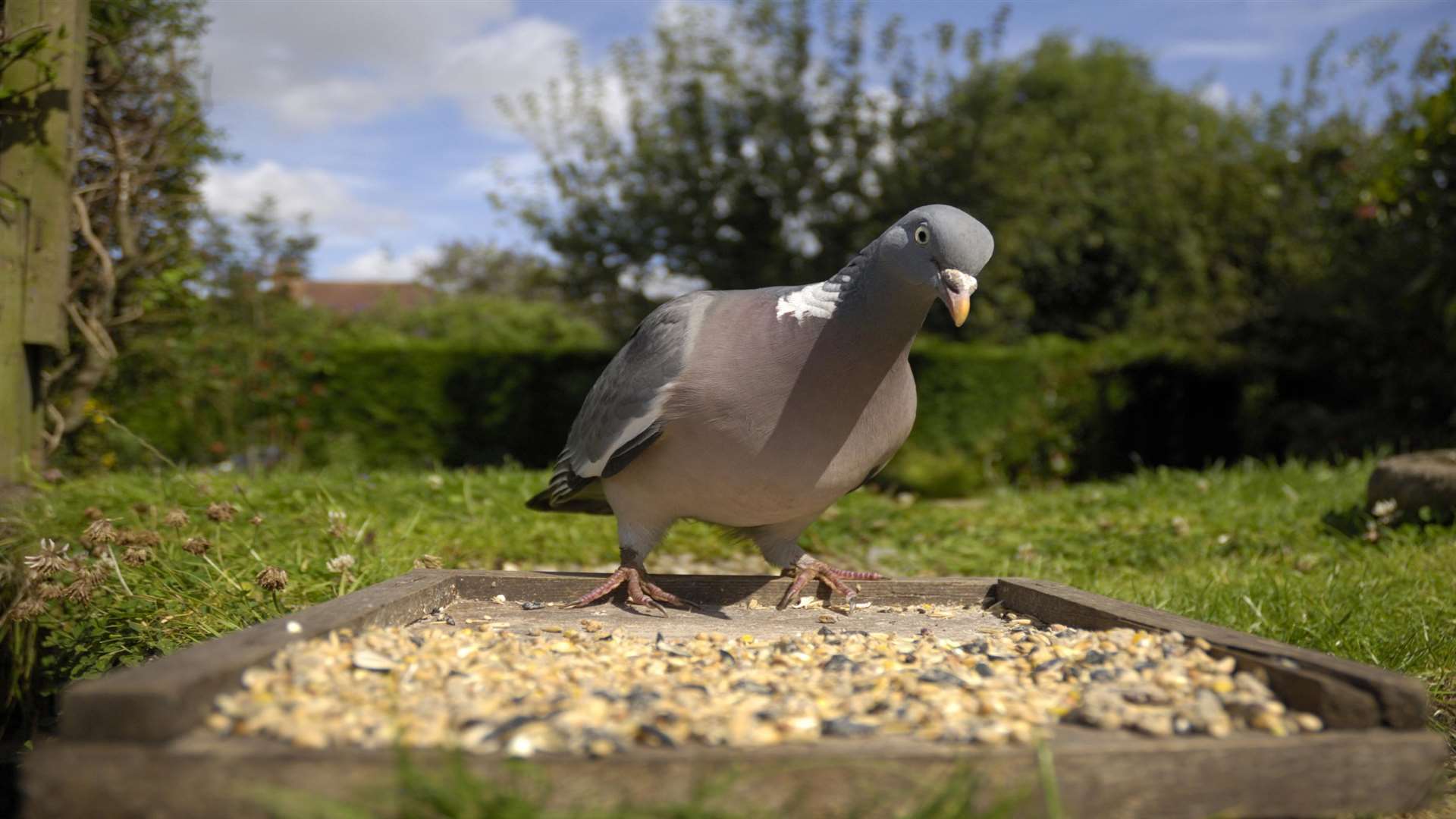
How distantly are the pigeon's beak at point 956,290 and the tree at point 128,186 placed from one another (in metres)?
3.34

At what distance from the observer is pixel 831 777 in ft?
4.21

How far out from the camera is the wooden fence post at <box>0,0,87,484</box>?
3424mm

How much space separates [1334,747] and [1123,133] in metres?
18.8

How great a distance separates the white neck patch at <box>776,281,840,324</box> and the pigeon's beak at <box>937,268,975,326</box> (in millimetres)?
329

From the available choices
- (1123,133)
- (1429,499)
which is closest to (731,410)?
(1429,499)

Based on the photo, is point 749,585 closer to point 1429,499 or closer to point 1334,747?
point 1334,747

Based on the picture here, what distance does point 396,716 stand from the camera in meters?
1.47

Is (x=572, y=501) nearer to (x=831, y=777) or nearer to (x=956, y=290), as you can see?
(x=956, y=290)

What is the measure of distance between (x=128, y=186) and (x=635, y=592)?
297cm

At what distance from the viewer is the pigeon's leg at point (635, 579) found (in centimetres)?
277

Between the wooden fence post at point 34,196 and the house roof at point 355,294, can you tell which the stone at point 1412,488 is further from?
the house roof at point 355,294

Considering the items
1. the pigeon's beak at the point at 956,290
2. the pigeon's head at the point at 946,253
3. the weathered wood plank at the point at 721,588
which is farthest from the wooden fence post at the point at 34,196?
the pigeon's beak at the point at 956,290

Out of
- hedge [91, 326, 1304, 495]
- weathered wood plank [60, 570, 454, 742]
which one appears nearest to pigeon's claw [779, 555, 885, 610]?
weathered wood plank [60, 570, 454, 742]

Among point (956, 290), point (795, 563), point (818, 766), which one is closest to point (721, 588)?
point (795, 563)
